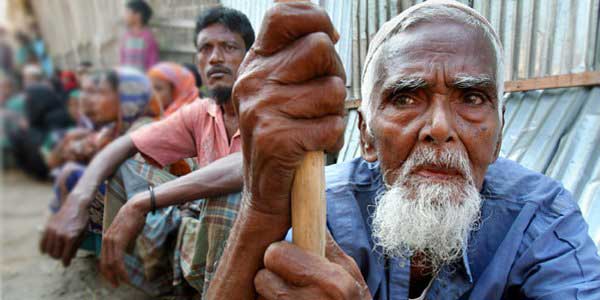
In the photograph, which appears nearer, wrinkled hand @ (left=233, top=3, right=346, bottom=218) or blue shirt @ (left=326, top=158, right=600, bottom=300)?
wrinkled hand @ (left=233, top=3, right=346, bottom=218)

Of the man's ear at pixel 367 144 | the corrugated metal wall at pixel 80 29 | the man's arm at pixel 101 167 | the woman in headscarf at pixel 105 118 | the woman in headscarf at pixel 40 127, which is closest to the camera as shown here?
the man's ear at pixel 367 144

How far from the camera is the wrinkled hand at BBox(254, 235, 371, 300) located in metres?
1.18

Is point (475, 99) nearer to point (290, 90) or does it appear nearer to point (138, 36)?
point (290, 90)

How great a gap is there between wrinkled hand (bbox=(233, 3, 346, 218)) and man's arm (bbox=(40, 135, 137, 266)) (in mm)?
1844

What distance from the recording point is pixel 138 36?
388cm

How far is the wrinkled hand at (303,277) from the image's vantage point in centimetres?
118

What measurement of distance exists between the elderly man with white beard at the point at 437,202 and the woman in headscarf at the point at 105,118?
75.4 inches

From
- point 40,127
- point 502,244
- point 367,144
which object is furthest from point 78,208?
point 502,244

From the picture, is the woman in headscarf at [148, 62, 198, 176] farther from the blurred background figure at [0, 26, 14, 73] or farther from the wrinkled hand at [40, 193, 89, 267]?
the blurred background figure at [0, 26, 14, 73]

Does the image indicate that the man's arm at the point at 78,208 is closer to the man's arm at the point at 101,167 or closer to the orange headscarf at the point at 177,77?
the man's arm at the point at 101,167

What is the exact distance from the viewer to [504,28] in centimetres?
302

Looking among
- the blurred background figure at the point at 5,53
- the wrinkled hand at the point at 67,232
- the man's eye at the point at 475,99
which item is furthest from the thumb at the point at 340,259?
the wrinkled hand at the point at 67,232

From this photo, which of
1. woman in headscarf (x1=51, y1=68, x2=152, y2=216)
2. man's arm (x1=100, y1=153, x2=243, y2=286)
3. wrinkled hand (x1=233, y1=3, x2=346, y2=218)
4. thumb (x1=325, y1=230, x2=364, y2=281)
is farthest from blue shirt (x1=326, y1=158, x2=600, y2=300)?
woman in headscarf (x1=51, y1=68, x2=152, y2=216)

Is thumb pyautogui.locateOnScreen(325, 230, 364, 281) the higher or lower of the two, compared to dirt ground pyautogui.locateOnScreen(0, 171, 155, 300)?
higher
